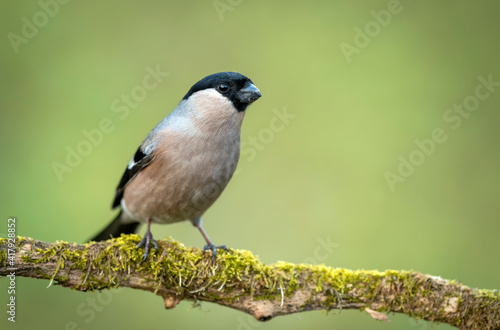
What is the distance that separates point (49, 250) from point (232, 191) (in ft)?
12.0

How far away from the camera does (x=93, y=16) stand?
23.8 ft

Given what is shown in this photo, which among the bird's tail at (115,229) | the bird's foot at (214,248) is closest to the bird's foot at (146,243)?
the bird's foot at (214,248)

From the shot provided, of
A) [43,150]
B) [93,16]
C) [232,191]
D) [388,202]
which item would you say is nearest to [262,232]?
[232,191]

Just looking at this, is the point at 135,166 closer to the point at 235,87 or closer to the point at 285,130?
the point at 235,87

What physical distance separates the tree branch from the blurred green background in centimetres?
215

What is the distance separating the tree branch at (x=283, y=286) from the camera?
3.68 metres

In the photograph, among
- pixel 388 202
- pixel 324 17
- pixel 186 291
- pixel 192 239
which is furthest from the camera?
pixel 324 17

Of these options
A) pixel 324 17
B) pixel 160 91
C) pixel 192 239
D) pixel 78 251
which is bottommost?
pixel 192 239

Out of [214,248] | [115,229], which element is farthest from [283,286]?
[115,229]

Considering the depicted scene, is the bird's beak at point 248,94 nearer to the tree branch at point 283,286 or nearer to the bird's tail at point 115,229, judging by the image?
the tree branch at point 283,286

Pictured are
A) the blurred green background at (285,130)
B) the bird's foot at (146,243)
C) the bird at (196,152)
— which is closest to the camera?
the bird's foot at (146,243)

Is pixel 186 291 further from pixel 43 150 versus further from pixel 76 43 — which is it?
pixel 76 43

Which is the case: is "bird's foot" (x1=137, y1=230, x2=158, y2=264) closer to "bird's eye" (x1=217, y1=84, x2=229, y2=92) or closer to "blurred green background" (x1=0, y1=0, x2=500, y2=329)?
"bird's eye" (x1=217, y1=84, x2=229, y2=92)

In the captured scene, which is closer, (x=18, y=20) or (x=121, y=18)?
(x=18, y=20)
